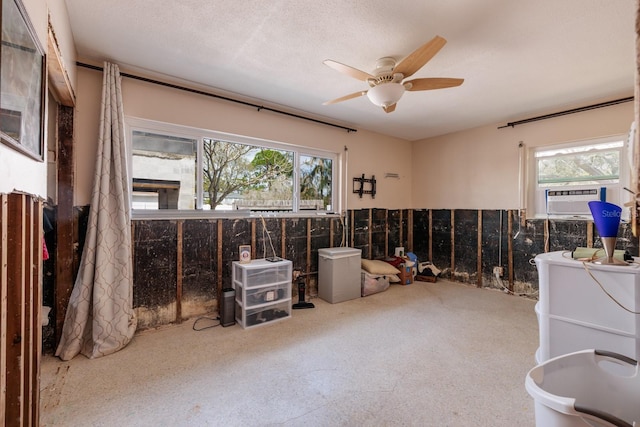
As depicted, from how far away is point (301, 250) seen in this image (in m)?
3.73

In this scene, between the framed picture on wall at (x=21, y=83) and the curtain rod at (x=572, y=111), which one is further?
the curtain rod at (x=572, y=111)

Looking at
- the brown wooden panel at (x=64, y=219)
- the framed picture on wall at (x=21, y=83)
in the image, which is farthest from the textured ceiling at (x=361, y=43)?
the framed picture on wall at (x=21, y=83)

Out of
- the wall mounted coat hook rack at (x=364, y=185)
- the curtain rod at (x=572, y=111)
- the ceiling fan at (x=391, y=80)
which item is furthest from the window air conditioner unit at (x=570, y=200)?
the ceiling fan at (x=391, y=80)

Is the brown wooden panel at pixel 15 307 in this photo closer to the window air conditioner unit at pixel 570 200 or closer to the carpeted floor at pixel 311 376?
the carpeted floor at pixel 311 376

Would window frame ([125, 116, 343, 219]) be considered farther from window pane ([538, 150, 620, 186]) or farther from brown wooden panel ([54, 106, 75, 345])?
window pane ([538, 150, 620, 186])

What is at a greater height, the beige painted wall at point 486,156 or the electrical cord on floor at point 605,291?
the beige painted wall at point 486,156

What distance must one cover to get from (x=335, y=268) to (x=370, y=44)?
8.21 feet

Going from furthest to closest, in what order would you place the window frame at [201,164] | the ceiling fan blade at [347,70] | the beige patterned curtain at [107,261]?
1. the window frame at [201,164]
2. the beige patterned curtain at [107,261]
3. the ceiling fan blade at [347,70]

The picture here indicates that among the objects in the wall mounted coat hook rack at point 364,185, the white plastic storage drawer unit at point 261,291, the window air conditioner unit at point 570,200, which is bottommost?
the white plastic storage drawer unit at point 261,291

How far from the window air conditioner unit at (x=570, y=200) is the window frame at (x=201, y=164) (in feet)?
9.14

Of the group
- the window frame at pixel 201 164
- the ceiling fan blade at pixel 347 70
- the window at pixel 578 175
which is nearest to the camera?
the ceiling fan blade at pixel 347 70

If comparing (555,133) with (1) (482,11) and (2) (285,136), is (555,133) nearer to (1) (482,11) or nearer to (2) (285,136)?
(1) (482,11)

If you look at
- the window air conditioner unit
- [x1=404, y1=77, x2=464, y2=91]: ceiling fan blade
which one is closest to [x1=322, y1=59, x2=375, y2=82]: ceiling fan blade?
[x1=404, y1=77, x2=464, y2=91]: ceiling fan blade

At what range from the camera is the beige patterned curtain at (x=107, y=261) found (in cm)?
222
